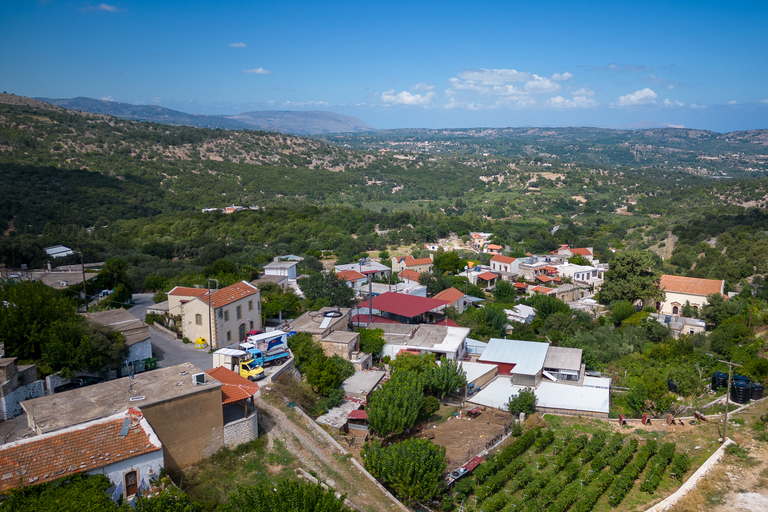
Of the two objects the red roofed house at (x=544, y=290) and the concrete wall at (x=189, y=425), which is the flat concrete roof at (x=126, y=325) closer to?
the concrete wall at (x=189, y=425)

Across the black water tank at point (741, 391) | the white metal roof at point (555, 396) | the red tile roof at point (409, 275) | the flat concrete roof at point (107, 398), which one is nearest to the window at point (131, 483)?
the flat concrete roof at point (107, 398)

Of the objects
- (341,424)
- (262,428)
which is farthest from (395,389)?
(262,428)

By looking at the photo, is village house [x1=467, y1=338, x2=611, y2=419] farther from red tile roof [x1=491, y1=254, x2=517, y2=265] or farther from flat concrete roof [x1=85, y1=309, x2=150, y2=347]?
red tile roof [x1=491, y1=254, x2=517, y2=265]

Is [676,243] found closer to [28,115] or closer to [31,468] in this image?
[31,468]

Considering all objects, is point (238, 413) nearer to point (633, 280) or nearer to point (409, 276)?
point (409, 276)

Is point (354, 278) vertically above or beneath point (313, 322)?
beneath

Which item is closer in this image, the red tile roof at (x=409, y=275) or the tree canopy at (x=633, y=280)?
the tree canopy at (x=633, y=280)

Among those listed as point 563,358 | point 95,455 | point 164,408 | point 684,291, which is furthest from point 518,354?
point 684,291
